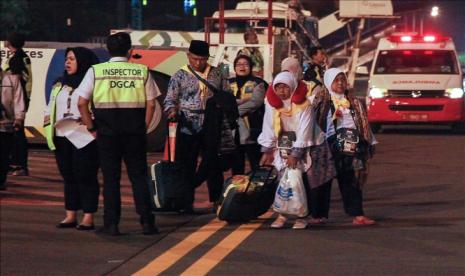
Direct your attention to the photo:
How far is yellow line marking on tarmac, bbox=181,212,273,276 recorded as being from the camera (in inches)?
359

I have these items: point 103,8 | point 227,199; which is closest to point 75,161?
point 227,199

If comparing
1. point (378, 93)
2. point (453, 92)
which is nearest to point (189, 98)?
point (378, 93)

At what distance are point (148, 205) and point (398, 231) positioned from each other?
2.28m

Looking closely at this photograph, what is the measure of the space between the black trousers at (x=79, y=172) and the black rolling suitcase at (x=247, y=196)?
121cm

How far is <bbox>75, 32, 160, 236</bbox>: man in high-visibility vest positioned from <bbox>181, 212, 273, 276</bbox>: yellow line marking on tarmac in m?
0.81

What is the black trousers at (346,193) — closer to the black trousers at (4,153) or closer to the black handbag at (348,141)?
the black handbag at (348,141)

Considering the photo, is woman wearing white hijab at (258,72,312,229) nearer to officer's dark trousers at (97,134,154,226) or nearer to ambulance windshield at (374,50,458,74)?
officer's dark trousers at (97,134,154,226)

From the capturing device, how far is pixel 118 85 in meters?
10.5

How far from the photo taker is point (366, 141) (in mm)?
11266

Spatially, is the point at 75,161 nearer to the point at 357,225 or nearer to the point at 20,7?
the point at 357,225

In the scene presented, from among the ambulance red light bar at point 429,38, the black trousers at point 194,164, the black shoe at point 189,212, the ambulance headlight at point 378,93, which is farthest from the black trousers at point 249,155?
the ambulance red light bar at point 429,38

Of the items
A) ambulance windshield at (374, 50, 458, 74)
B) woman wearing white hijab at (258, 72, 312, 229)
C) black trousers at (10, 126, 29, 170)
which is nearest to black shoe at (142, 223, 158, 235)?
woman wearing white hijab at (258, 72, 312, 229)

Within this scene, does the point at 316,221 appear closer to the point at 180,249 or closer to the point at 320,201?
the point at 320,201

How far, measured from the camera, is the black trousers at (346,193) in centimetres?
1121
